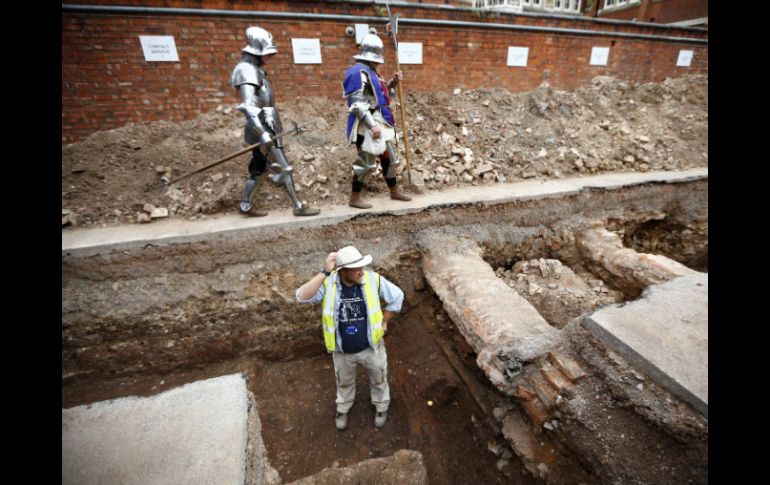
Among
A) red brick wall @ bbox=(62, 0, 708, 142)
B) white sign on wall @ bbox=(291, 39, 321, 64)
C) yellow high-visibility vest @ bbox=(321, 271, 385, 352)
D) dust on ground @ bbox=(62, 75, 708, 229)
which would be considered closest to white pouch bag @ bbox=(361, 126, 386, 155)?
dust on ground @ bbox=(62, 75, 708, 229)

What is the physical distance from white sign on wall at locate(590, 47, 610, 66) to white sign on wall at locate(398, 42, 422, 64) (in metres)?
3.81

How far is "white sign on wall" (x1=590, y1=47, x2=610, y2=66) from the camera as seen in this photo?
666cm

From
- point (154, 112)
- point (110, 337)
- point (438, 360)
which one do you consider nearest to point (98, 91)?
point (154, 112)

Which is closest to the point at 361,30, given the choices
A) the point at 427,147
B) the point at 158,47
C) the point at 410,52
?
the point at 410,52

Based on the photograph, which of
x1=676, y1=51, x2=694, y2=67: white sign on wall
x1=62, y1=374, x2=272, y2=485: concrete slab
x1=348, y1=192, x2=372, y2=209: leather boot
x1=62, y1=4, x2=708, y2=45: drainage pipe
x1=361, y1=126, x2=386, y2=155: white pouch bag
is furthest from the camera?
x1=676, y1=51, x2=694, y2=67: white sign on wall

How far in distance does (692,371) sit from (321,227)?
3.29 metres

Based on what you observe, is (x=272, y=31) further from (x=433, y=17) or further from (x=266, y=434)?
(x=266, y=434)

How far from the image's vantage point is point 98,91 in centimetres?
466

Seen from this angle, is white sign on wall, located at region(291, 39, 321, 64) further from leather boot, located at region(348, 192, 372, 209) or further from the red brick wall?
leather boot, located at region(348, 192, 372, 209)

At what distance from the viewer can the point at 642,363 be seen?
1925 mm

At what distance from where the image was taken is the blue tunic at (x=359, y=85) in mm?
3469

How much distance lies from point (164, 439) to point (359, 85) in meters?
3.35

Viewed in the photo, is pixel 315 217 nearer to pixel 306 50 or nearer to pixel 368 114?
pixel 368 114

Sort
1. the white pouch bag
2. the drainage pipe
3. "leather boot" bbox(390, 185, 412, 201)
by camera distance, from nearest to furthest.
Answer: the white pouch bag
"leather boot" bbox(390, 185, 412, 201)
the drainage pipe
